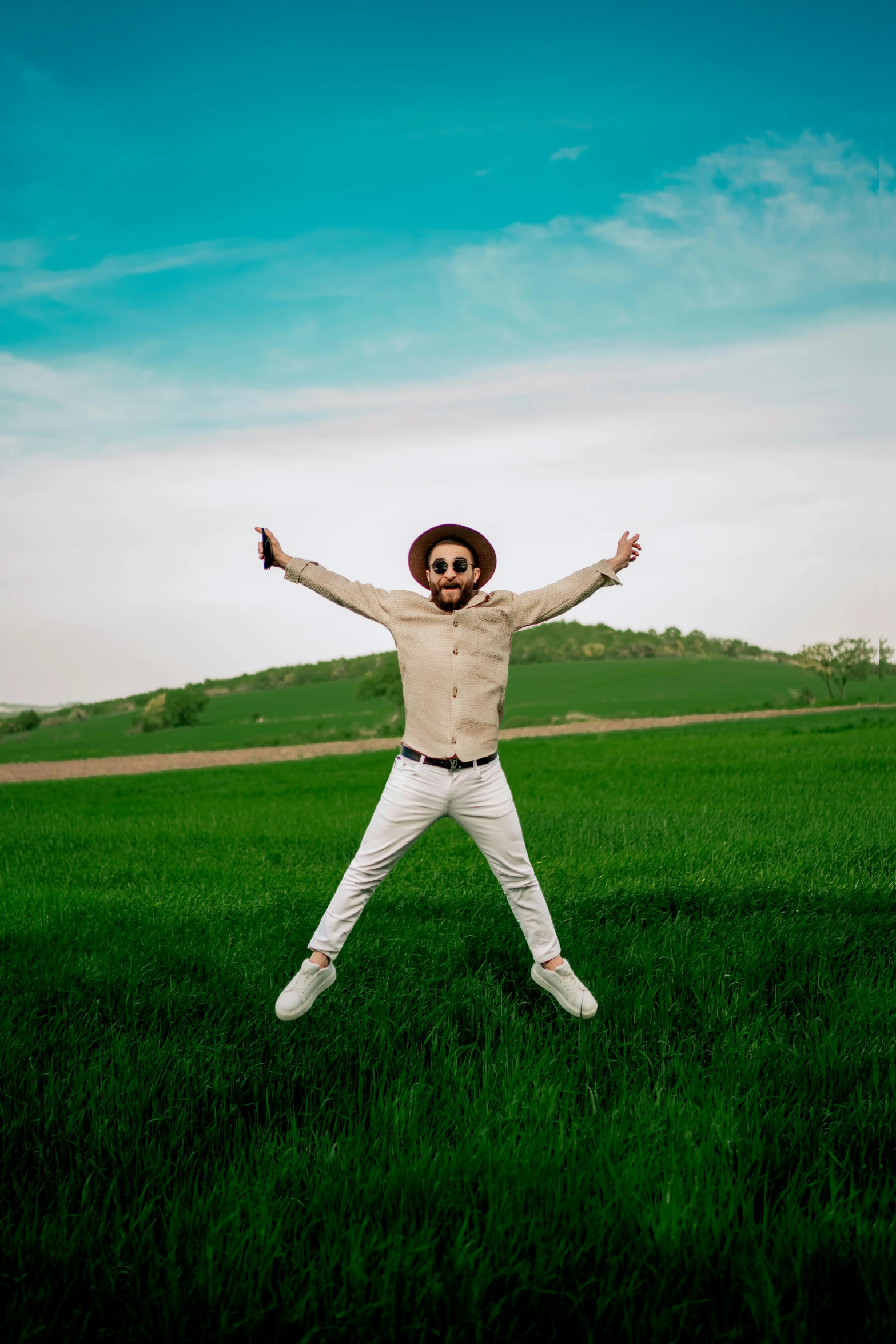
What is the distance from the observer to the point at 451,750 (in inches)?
190

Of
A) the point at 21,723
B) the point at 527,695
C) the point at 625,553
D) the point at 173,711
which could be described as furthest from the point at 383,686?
the point at 625,553

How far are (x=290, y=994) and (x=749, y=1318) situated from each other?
2703 mm

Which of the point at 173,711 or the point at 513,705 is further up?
the point at 173,711

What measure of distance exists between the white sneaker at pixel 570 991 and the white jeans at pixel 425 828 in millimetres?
216

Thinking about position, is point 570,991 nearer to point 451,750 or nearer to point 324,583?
point 451,750

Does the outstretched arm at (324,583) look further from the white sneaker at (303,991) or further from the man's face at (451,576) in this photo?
the white sneaker at (303,991)

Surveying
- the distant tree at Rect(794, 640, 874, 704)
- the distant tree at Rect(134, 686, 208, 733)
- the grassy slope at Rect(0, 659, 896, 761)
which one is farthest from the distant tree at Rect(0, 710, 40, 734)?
the distant tree at Rect(794, 640, 874, 704)

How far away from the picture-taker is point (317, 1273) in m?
2.84

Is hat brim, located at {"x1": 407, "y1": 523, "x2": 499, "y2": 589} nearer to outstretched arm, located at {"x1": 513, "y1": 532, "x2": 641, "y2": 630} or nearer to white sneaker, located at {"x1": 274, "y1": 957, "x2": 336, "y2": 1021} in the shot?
outstretched arm, located at {"x1": 513, "y1": 532, "x2": 641, "y2": 630}

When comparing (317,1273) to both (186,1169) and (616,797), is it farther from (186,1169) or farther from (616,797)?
(616,797)

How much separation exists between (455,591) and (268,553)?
1123 mm

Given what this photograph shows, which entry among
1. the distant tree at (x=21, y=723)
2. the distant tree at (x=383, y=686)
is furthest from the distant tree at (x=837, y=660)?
the distant tree at (x=21, y=723)

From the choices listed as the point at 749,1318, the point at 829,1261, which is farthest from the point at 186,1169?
the point at 829,1261

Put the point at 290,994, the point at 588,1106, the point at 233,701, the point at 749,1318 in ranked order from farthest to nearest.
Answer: the point at 233,701 → the point at 290,994 → the point at 588,1106 → the point at 749,1318
